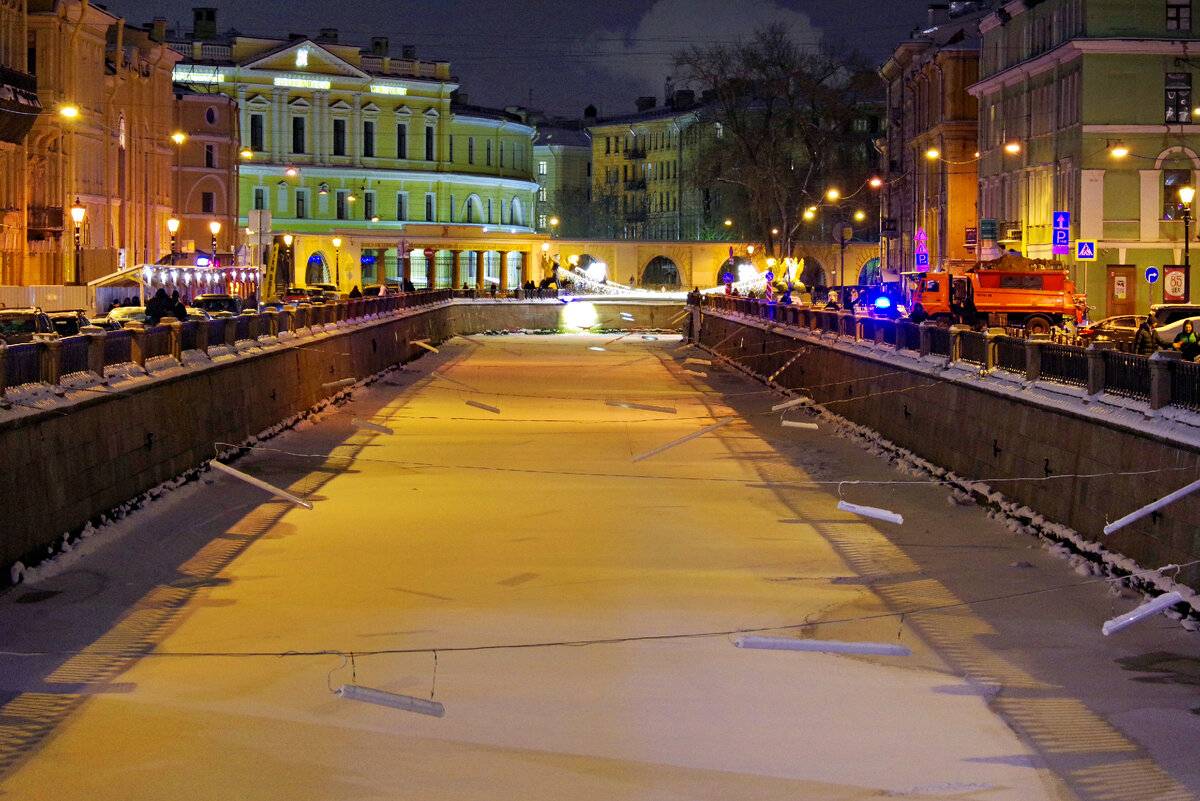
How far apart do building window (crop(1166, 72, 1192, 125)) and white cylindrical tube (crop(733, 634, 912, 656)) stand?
48842 millimetres

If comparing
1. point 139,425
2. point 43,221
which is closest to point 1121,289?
point 43,221

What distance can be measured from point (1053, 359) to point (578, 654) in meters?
10.4

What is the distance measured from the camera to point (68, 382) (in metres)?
20.8

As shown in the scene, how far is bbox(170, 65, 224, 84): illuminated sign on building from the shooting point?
4281 inches

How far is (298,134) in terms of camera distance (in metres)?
114

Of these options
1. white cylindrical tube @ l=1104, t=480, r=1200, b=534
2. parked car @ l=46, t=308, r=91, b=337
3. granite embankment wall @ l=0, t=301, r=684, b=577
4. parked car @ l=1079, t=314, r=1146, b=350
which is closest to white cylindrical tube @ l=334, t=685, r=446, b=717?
granite embankment wall @ l=0, t=301, r=684, b=577

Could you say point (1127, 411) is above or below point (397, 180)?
below

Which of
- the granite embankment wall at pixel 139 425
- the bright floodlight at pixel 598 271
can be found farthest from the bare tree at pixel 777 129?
the granite embankment wall at pixel 139 425

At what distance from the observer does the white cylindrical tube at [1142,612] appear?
52.3 ft

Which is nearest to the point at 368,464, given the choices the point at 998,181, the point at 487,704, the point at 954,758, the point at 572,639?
the point at 572,639

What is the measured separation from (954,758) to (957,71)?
244ft

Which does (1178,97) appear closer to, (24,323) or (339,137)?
(24,323)

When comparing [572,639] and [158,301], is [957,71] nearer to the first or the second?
Answer: [158,301]

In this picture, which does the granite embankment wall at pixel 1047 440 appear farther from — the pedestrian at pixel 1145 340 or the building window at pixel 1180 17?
the building window at pixel 1180 17
